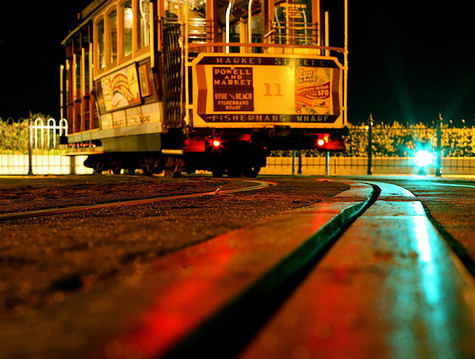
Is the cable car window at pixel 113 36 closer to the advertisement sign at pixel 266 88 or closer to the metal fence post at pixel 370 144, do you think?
the advertisement sign at pixel 266 88

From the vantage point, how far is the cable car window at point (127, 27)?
565 inches

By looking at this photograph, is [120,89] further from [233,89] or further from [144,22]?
[233,89]

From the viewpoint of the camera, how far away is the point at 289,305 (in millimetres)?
1645

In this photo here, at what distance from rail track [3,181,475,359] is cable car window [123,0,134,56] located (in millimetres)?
12720

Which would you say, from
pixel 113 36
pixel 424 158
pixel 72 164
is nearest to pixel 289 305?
pixel 113 36

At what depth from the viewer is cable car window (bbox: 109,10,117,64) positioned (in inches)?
603

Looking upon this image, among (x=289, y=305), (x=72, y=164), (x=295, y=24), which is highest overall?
(x=295, y=24)

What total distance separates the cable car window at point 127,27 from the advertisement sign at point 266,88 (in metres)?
3.00

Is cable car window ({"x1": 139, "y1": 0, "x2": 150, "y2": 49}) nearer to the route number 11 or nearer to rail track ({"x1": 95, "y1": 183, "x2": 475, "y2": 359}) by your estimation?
the route number 11

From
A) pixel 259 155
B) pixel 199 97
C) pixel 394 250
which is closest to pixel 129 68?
pixel 199 97

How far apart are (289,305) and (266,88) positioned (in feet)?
36.5

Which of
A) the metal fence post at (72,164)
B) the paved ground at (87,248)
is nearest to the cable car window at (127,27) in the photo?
the paved ground at (87,248)

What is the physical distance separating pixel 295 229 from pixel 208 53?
9.81 meters

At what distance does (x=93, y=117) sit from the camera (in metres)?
17.6
